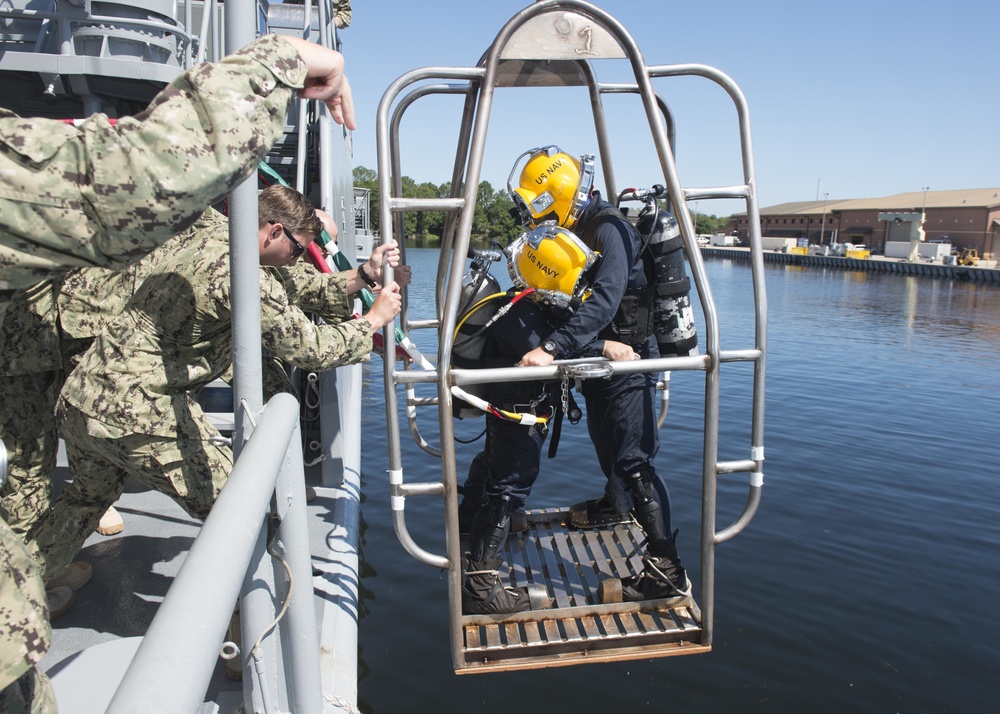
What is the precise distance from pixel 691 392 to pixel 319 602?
10.4 meters

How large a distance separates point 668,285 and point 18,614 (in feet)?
10.4

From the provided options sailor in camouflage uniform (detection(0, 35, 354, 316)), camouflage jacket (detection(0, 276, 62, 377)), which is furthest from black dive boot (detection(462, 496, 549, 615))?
sailor in camouflage uniform (detection(0, 35, 354, 316))

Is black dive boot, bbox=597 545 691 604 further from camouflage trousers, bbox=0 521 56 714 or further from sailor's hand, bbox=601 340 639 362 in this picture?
camouflage trousers, bbox=0 521 56 714

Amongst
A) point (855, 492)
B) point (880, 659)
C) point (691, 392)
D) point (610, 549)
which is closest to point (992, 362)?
point (691, 392)

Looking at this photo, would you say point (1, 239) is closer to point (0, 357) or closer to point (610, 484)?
point (0, 357)

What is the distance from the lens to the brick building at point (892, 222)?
64.2m

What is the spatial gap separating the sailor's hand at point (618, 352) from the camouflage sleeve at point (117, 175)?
2600 millimetres

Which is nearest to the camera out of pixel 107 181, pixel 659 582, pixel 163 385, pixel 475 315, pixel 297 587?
pixel 107 181

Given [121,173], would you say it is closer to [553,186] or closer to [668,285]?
[553,186]

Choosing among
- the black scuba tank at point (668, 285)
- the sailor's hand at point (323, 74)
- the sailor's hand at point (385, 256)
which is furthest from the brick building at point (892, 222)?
the sailor's hand at point (323, 74)

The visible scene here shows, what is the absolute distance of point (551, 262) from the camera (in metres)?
3.45

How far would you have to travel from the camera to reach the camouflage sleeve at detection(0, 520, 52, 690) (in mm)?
1125

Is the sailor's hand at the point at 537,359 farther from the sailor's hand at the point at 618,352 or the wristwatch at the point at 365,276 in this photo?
the wristwatch at the point at 365,276

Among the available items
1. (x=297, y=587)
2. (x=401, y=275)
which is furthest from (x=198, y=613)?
(x=401, y=275)
